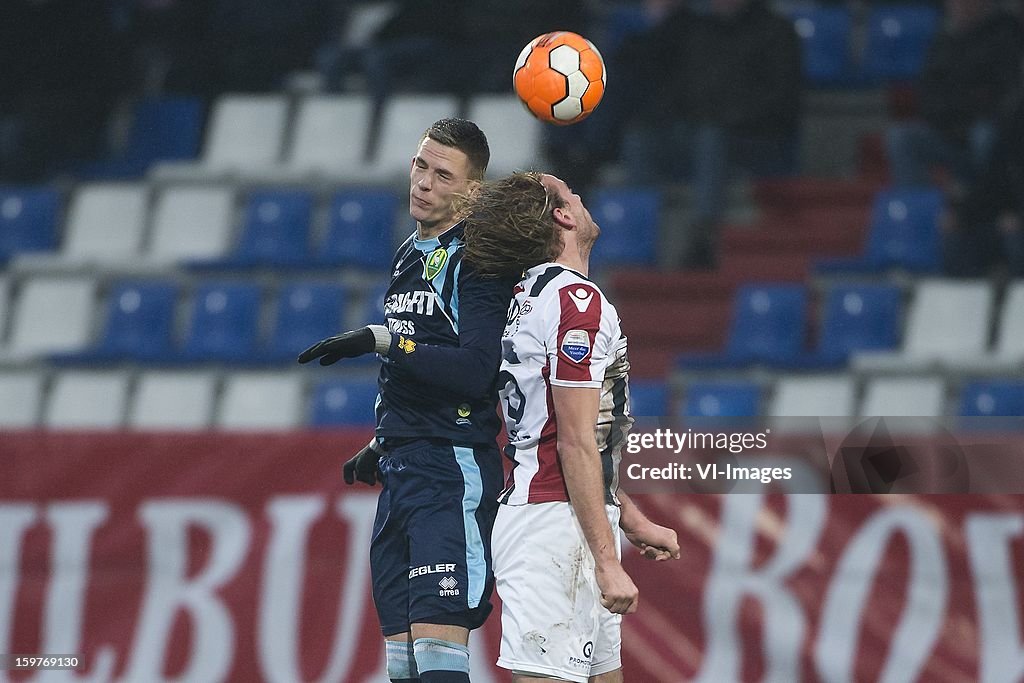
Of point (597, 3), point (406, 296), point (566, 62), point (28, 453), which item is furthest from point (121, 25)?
point (406, 296)

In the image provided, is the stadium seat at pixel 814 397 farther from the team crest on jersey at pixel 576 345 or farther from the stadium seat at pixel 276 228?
the team crest on jersey at pixel 576 345

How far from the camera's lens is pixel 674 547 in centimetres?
405

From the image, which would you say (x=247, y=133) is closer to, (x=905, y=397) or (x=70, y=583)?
(x=905, y=397)

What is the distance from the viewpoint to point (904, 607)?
18.9ft

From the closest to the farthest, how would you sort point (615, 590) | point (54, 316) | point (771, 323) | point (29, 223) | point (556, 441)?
point (615, 590) → point (556, 441) → point (771, 323) → point (54, 316) → point (29, 223)

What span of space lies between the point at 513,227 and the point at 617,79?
6.38 metres

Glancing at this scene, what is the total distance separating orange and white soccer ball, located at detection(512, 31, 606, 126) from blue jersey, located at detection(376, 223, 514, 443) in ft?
3.36

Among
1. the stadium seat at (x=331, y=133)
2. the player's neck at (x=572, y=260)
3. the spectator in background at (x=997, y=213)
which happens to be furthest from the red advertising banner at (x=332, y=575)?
the stadium seat at (x=331, y=133)

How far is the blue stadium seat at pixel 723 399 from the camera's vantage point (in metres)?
8.80

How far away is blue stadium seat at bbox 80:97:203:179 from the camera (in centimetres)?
1131

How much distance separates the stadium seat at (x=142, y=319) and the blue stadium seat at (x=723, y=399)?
3704 mm

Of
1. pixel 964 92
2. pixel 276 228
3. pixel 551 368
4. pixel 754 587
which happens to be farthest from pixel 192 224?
pixel 551 368

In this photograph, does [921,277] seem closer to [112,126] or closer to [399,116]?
[399,116]

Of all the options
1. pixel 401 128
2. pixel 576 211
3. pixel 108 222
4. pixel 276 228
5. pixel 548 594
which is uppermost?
pixel 401 128
